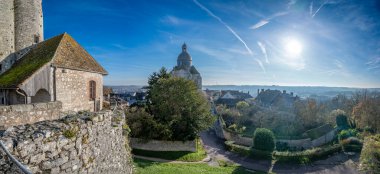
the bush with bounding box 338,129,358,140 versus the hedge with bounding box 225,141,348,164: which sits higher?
the bush with bounding box 338,129,358,140

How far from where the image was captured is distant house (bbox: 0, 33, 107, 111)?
39.6 feet

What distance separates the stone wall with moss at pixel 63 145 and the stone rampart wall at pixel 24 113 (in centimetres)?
405

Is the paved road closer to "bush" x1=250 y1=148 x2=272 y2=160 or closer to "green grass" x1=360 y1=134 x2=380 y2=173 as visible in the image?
"bush" x1=250 y1=148 x2=272 y2=160

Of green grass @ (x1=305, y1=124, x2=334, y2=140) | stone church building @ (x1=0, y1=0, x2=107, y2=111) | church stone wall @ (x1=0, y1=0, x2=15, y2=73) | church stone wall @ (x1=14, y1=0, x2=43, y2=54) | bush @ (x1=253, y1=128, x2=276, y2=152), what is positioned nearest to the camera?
stone church building @ (x1=0, y1=0, x2=107, y2=111)

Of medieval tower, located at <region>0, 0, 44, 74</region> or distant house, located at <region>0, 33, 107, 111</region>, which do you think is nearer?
distant house, located at <region>0, 33, 107, 111</region>

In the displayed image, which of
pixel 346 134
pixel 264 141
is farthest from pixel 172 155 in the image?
pixel 346 134

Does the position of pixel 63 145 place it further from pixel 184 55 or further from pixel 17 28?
pixel 184 55

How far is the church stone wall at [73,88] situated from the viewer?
13.4 m

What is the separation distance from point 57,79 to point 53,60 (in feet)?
3.67

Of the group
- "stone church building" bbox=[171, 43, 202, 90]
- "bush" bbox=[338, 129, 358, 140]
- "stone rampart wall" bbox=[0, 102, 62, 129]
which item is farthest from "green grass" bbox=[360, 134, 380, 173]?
"stone church building" bbox=[171, 43, 202, 90]

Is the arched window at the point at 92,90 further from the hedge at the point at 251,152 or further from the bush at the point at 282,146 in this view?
the bush at the point at 282,146

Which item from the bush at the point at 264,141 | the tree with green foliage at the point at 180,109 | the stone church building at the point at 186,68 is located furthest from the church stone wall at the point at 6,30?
the stone church building at the point at 186,68

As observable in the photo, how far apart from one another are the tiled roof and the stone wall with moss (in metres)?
8.90

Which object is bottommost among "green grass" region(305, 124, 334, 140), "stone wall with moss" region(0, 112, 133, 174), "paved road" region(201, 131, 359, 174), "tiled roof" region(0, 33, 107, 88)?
"paved road" region(201, 131, 359, 174)
